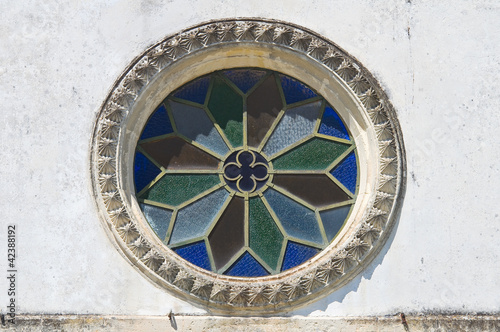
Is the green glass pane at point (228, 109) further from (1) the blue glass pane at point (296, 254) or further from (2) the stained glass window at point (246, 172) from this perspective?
(1) the blue glass pane at point (296, 254)

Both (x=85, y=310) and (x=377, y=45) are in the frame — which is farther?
(x=377, y=45)

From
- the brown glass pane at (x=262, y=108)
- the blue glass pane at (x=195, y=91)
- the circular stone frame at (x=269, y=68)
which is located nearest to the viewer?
the circular stone frame at (x=269, y=68)

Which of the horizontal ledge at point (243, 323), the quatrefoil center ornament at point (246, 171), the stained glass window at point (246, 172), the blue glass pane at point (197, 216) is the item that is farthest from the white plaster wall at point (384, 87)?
the quatrefoil center ornament at point (246, 171)

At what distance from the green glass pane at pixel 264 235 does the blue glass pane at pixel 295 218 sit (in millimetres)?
142

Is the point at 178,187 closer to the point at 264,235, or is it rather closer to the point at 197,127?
the point at 197,127

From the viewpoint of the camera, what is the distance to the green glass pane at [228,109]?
14695 mm

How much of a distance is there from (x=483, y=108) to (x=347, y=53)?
201cm

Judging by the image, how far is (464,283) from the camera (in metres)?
13.9

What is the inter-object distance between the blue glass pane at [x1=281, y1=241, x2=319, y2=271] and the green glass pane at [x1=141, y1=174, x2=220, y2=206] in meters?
1.35

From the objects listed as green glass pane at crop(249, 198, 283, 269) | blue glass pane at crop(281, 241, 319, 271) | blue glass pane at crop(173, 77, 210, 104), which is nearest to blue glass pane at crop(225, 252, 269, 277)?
green glass pane at crop(249, 198, 283, 269)

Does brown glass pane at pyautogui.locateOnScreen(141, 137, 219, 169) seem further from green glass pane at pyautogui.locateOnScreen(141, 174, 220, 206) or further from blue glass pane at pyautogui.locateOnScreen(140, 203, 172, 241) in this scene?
blue glass pane at pyautogui.locateOnScreen(140, 203, 172, 241)

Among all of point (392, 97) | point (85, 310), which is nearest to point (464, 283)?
point (392, 97)

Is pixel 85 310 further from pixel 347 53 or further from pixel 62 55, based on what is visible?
pixel 347 53

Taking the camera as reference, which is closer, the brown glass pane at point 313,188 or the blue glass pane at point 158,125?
the brown glass pane at point 313,188
